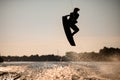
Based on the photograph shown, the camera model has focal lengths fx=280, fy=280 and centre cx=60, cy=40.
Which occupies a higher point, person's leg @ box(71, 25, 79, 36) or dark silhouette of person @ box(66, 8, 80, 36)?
dark silhouette of person @ box(66, 8, 80, 36)

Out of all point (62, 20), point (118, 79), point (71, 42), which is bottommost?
point (118, 79)

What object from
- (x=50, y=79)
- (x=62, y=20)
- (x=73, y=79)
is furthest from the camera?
(x=50, y=79)

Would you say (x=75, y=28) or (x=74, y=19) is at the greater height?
(x=74, y=19)

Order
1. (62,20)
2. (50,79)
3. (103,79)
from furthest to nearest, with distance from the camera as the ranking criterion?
1. (50,79)
2. (103,79)
3. (62,20)

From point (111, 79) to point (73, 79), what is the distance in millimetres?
7024

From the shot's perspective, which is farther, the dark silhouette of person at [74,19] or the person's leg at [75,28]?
the person's leg at [75,28]

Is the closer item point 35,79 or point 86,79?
point 86,79

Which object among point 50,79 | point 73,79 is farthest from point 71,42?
point 50,79

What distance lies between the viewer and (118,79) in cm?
4325

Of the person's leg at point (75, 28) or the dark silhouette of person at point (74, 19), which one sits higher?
the dark silhouette of person at point (74, 19)

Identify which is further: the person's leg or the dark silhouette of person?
the person's leg

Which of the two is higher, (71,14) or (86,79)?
(71,14)

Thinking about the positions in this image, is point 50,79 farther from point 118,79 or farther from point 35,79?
point 118,79

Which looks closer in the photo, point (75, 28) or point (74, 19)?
point (74, 19)
